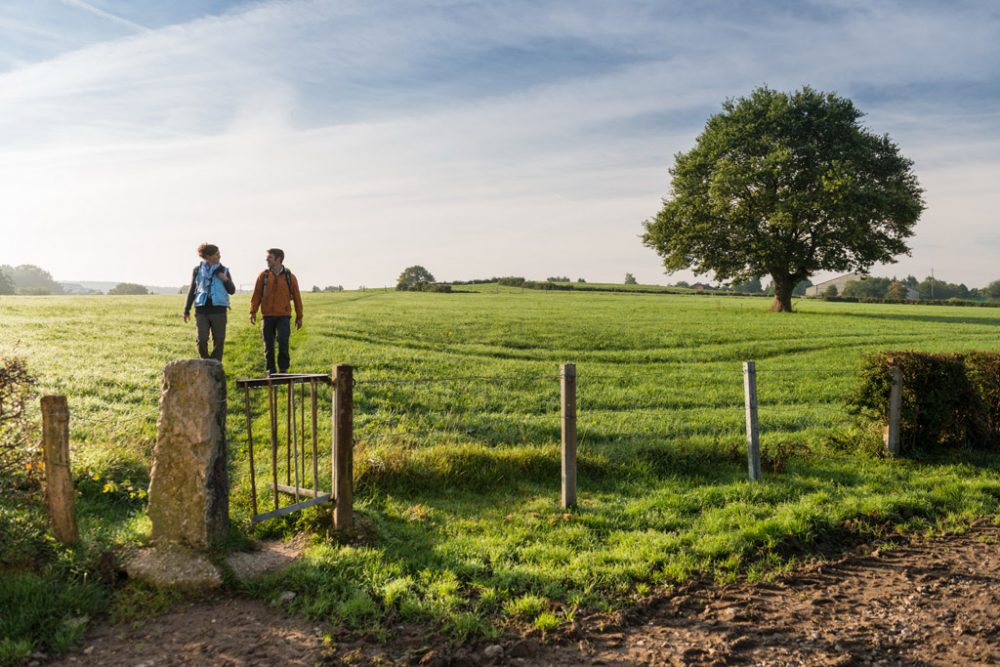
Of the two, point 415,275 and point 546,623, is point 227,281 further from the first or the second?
point 415,275

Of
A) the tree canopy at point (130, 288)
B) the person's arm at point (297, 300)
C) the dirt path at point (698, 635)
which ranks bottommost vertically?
the dirt path at point (698, 635)

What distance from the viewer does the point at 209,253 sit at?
1380 cm

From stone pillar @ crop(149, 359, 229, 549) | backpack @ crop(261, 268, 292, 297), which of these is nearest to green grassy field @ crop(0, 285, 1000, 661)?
stone pillar @ crop(149, 359, 229, 549)

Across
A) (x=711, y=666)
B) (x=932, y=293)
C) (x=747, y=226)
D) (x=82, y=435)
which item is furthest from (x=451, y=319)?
(x=932, y=293)

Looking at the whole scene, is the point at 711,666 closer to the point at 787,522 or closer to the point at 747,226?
the point at 787,522

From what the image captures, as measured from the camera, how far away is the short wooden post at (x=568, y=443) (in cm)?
847

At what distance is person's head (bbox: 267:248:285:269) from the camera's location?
14.2m

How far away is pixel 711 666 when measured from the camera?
488cm

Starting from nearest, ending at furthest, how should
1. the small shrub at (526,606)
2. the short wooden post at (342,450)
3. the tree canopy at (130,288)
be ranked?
1. the small shrub at (526,606)
2. the short wooden post at (342,450)
3. the tree canopy at (130,288)

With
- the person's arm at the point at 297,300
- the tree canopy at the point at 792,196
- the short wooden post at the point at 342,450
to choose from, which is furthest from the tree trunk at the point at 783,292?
the short wooden post at the point at 342,450

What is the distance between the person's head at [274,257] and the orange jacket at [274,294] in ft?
0.53

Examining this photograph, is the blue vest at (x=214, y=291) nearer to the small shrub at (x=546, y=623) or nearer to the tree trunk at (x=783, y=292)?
the small shrub at (x=546, y=623)

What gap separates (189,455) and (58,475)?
125 centimetres

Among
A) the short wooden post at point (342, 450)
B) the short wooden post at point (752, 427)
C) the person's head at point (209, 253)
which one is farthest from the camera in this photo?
the person's head at point (209, 253)
